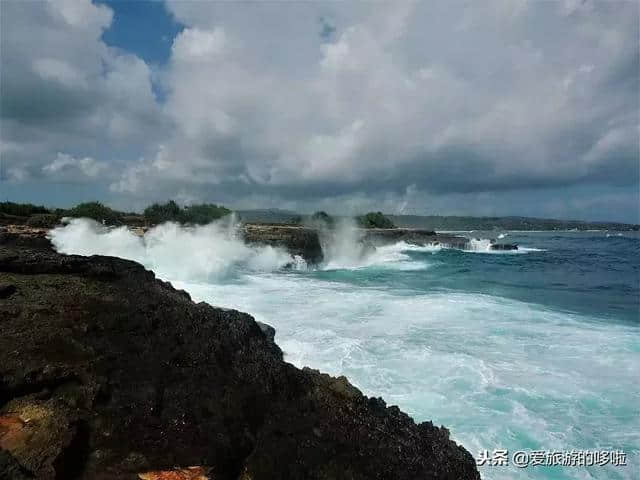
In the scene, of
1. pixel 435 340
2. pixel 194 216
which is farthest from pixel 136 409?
pixel 194 216

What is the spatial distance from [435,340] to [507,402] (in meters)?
3.81

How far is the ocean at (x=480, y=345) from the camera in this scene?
6777mm

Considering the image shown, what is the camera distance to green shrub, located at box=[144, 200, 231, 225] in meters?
55.8

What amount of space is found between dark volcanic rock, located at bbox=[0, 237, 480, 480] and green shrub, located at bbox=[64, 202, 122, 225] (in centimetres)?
4451

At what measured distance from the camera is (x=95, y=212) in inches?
1844

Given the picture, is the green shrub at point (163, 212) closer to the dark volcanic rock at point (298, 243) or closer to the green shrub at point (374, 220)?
the dark volcanic rock at point (298, 243)

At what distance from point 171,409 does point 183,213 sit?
191ft

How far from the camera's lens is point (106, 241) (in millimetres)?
29062

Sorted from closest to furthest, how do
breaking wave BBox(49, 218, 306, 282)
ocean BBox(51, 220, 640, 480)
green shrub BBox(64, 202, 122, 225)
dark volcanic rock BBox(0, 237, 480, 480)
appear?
dark volcanic rock BBox(0, 237, 480, 480), ocean BBox(51, 220, 640, 480), breaking wave BBox(49, 218, 306, 282), green shrub BBox(64, 202, 122, 225)

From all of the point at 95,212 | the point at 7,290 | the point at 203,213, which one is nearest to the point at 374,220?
the point at 203,213

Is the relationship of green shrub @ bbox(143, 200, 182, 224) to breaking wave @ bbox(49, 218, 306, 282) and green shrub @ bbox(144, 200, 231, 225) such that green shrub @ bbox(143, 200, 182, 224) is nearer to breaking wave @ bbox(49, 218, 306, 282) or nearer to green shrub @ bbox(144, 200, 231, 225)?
green shrub @ bbox(144, 200, 231, 225)

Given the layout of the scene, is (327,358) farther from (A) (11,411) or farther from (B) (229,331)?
(A) (11,411)

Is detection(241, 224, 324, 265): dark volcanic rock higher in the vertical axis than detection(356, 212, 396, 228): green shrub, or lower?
lower

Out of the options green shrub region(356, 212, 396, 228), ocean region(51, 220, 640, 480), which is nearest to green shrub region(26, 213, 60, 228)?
ocean region(51, 220, 640, 480)
